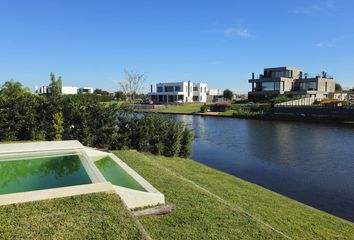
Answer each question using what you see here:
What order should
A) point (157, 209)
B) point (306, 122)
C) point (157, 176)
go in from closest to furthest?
1. point (157, 209)
2. point (157, 176)
3. point (306, 122)

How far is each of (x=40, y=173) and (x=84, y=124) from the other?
555cm

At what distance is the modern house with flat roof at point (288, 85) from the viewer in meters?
56.7

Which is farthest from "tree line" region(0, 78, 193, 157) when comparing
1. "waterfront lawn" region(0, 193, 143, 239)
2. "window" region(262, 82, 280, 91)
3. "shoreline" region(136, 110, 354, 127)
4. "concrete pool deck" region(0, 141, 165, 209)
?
"window" region(262, 82, 280, 91)

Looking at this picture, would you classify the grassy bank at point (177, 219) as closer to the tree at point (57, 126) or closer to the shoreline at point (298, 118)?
the tree at point (57, 126)

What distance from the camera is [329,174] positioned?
1365 cm

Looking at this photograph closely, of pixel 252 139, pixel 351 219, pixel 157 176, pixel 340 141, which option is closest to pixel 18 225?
pixel 157 176

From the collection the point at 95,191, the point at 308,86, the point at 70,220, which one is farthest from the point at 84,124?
the point at 308,86

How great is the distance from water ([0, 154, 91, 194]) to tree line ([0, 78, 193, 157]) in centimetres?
390

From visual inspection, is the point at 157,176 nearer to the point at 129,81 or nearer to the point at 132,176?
the point at 132,176

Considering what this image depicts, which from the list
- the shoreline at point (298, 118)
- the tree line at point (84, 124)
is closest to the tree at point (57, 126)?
the tree line at point (84, 124)

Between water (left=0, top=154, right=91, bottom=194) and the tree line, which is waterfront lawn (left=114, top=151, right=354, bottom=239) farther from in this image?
the tree line

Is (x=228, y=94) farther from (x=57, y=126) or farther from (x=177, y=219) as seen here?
(x=177, y=219)

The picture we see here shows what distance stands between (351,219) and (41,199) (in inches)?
340

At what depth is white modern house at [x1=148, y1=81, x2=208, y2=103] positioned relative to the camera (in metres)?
81.2
